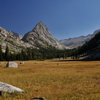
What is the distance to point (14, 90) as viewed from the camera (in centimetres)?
1110

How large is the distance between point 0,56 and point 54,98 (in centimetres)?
13922

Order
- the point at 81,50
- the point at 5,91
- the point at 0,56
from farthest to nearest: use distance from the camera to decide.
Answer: the point at 81,50 → the point at 0,56 → the point at 5,91

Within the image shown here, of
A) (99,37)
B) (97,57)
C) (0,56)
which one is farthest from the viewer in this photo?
(99,37)

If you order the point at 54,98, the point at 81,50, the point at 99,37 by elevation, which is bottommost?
the point at 54,98

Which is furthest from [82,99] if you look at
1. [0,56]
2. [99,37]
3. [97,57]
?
[99,37]

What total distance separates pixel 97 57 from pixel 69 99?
121 metres

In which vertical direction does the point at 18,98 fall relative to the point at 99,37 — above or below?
below

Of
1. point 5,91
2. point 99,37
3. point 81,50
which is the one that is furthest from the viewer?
point 99,37

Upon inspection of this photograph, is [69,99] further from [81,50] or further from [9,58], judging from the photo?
[81,50]

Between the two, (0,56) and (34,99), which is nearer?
(34,99)

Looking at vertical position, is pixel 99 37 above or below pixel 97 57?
above

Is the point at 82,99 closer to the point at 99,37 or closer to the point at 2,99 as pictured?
the point at 2,99

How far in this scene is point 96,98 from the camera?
959 centimetres

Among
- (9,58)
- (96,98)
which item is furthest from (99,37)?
(96,98)
